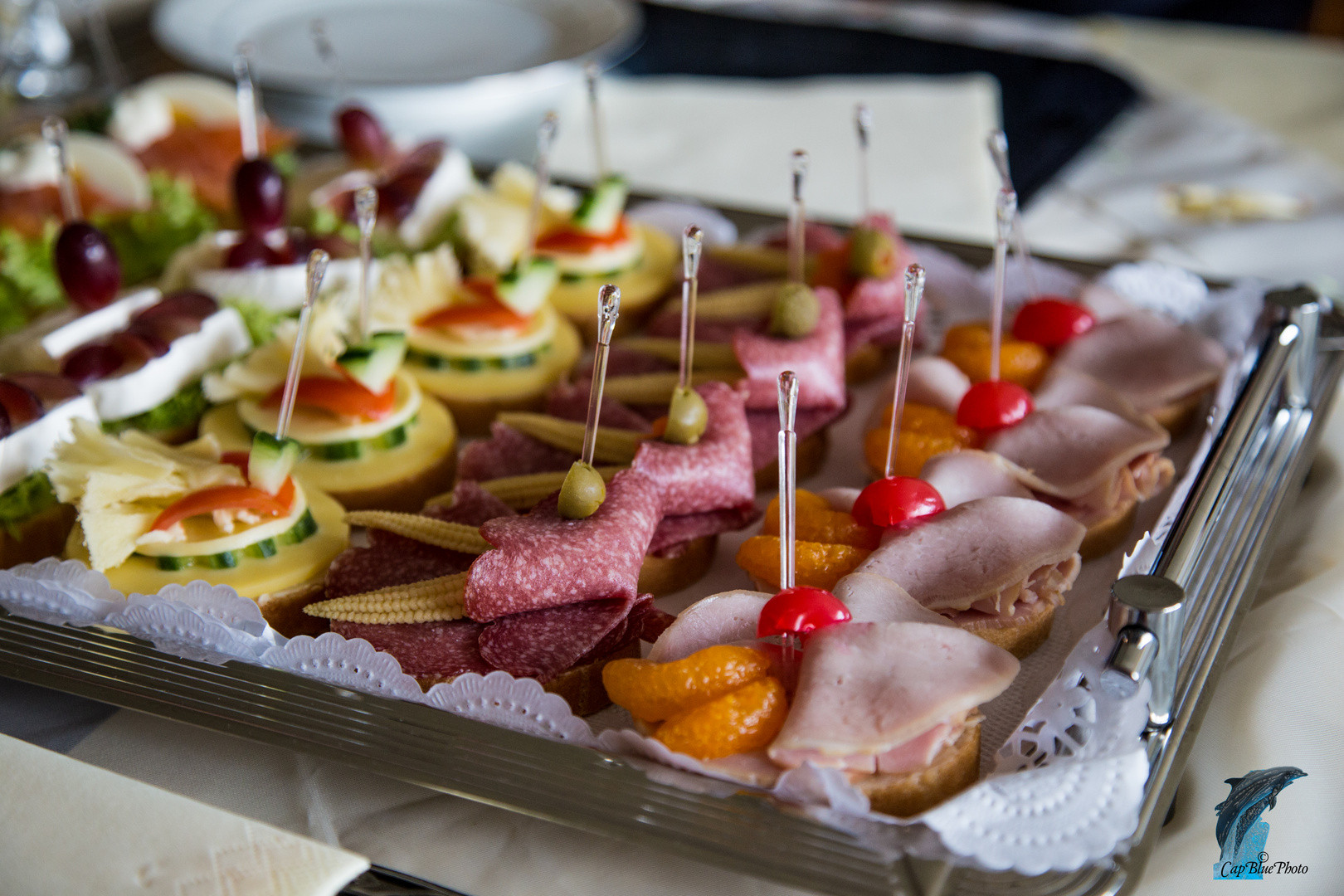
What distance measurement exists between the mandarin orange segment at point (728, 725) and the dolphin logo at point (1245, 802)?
1.86 feet

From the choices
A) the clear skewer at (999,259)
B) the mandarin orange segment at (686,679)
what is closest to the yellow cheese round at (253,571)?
the mandarin orange segment at (686,679)

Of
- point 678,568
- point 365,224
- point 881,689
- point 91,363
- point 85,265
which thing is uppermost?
point 365,224

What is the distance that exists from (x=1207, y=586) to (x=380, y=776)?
3.57 feet

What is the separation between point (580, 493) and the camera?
1.58 meters

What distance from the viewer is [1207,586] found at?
1578mm

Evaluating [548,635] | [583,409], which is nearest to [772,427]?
[583,409]

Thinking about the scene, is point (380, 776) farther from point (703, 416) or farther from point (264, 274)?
point (264, 274)

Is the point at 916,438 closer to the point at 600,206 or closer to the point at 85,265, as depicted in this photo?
the point at 600,206

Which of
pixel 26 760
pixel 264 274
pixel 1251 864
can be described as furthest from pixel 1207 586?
Answer: pixel 264 274

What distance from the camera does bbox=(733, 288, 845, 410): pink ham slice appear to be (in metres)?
2.03

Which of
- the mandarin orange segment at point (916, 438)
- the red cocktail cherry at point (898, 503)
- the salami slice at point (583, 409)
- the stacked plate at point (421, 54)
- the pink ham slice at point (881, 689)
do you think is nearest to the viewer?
the pink ham slice at point (881, 689)

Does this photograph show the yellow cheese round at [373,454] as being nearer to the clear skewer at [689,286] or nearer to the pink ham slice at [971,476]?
the clear skewer at [689,286]

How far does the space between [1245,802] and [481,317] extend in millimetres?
1495

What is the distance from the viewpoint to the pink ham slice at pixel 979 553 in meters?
1.57
